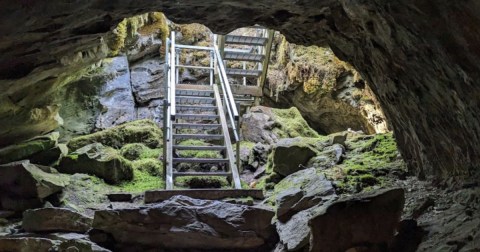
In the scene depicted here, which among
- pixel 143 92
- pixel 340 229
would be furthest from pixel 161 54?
pixel 340 229

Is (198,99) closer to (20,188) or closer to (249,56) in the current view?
(249,56)

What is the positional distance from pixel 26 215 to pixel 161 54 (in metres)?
9.35

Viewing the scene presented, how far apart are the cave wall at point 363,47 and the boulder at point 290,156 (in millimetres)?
1815

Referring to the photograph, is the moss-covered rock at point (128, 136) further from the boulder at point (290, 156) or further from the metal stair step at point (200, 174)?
the boulder at point (290, 156)

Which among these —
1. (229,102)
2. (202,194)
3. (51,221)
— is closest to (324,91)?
(229,102)

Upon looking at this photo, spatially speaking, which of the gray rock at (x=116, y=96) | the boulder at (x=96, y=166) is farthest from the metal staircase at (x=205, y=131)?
Result: the gray rock at (x=116, y=96)

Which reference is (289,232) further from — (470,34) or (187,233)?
(470,34)

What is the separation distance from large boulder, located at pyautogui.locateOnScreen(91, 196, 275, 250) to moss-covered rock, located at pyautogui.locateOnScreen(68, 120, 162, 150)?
177 inches

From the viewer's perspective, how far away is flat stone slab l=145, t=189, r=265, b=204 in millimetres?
5762

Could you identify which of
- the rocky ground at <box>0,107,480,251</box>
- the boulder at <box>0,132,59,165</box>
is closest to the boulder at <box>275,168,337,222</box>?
the rocky ground at <box>0,107,480,251</box>

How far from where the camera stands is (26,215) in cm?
470

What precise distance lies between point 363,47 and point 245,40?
5.61m

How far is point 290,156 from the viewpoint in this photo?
7.06m

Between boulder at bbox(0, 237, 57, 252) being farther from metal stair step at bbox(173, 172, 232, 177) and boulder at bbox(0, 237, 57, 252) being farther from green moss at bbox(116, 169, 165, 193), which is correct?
metal stair step at bbox(173, 172, 232, 177)
